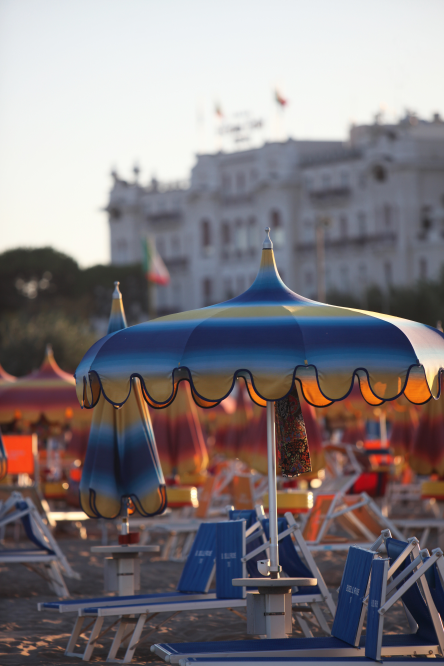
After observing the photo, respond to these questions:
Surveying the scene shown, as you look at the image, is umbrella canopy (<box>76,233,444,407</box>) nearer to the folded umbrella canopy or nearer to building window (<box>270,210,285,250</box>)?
the folded umbrella canopy

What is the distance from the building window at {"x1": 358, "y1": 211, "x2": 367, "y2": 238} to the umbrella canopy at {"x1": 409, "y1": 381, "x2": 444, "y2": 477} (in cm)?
4902

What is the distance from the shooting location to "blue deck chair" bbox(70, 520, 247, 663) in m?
7.18

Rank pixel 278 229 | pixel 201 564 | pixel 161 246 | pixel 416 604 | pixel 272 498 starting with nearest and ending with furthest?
pixel 416 604, pixel 272 498, pixel 201 564, pixel 278 229, pixel 161 246

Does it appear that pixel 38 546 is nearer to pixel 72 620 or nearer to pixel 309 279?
pixel 72 620

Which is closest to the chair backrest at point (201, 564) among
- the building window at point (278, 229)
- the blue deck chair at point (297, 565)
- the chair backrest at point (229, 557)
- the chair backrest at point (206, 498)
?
the chair backrest at point (229, 557)

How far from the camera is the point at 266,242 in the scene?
6973 millimetres

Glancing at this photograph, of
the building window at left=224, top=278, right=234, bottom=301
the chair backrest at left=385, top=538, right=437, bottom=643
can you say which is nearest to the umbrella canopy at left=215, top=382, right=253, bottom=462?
the chair backrest at left=385, top=538, right=437, bottom=643

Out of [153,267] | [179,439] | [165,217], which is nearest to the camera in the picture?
[179,439]

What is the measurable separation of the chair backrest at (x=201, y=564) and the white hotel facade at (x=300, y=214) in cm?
4912

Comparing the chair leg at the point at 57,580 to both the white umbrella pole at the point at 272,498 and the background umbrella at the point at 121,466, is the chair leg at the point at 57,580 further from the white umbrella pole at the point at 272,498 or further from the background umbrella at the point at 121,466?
the white umbrella pole at the point at 272,498

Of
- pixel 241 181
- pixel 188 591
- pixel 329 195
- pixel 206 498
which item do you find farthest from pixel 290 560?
pixel 241 181

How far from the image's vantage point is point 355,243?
62.3 meters

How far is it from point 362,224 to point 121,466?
5499 cm

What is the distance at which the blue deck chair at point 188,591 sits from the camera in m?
7.38
